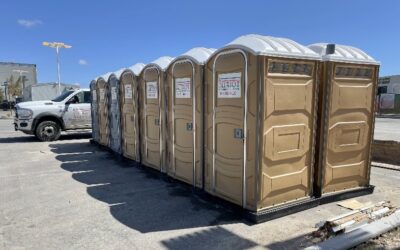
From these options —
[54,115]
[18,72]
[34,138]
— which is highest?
[18,72]

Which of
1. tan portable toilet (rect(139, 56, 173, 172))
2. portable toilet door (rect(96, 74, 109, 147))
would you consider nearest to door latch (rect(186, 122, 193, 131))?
tan portable toilet (rect(139, 56, 173, 172))

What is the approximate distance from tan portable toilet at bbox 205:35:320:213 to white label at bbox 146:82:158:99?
1928mm

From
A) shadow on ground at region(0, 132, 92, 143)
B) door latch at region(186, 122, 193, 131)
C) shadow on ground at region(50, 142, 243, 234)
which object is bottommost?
shadow on ground at region(0, 132, 92, 143)

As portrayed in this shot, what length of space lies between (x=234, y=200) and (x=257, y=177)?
0.63 metres

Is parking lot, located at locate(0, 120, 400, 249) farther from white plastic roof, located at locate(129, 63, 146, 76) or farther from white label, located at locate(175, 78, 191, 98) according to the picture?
white plastic roof, located at locate(129, 63, 146, 76)

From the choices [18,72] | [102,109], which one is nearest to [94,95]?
[102,109]

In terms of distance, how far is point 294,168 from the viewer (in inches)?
180

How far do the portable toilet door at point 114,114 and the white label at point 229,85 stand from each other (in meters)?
4.32

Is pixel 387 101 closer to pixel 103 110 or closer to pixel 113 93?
pixel 103 110

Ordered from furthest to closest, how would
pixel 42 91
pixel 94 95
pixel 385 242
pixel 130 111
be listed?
pixel 42 91 → pixel 94 95 → pixel 130 111 → pixel 385 242

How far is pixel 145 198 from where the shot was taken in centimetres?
527

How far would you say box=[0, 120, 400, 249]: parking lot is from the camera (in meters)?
3.70

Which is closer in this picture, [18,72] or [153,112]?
[153,112]

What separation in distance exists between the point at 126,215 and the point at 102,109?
589 centimetres
